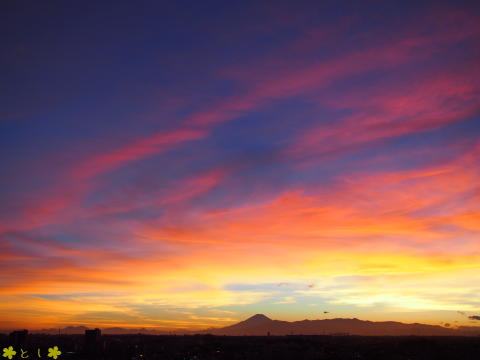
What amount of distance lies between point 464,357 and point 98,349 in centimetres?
4044

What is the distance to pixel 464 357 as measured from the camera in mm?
51594

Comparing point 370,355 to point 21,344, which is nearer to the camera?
point 21,344

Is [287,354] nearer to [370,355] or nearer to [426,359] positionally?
[370,355]

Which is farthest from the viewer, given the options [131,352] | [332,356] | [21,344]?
[131,352]

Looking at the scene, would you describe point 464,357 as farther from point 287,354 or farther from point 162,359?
point 162,359

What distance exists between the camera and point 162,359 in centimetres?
4869

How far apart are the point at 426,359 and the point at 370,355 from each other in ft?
20.5

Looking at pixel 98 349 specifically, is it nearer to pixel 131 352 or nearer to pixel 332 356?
pixel 131 352

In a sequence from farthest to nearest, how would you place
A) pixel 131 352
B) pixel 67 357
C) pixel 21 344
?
pixel 131 352, pixel 67 357, pixel 21 344

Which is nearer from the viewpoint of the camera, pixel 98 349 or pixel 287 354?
pixel 98 349

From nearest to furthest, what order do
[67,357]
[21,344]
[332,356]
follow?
[21,344] < [67,357] < [332,356]

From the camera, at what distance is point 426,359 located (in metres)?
51.0

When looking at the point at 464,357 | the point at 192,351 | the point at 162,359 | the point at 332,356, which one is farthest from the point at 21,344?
the point at 464,357

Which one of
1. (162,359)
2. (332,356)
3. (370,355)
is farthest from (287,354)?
(162,359)
